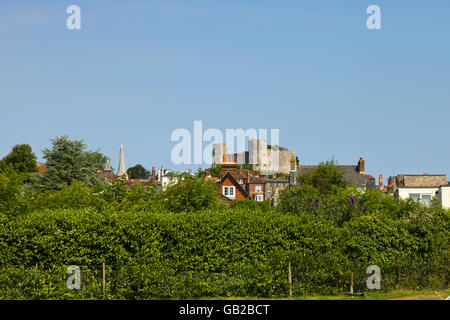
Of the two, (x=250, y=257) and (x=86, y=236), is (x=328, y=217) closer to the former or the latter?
(x=250, y=257)

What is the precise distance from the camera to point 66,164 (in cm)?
6681

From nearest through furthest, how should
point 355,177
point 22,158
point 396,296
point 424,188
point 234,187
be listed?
point 396,296
point 424,188
point 234,187
point 22,158
point 355,177

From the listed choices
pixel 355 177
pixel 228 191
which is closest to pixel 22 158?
pixel 228 191

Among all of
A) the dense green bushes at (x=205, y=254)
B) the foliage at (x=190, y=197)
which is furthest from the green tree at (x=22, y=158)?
the dense green bushes at (x=205, y=254)

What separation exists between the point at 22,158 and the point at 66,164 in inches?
1663

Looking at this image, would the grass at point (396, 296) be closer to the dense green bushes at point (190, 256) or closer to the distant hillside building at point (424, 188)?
the dense green bushes at point (190, 256)

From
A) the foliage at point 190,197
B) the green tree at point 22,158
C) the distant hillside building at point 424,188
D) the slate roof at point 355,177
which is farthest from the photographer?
the slate roof at point 355,177

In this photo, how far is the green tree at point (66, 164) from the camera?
6644 cm

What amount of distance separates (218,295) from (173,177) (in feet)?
83.5

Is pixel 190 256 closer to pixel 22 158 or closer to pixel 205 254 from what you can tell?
pixel 205 254

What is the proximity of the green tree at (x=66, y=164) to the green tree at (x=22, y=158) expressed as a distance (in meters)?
37.5

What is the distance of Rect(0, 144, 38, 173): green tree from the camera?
102812 mm

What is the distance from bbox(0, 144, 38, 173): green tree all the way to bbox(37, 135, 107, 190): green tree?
3745 cm
